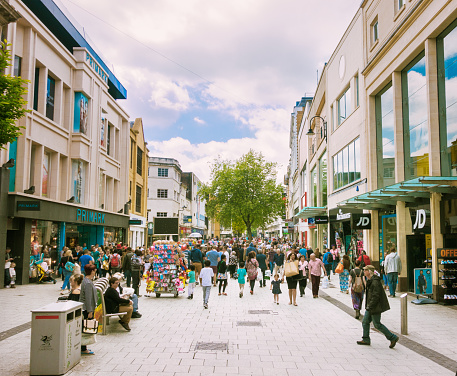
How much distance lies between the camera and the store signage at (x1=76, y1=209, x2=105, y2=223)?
1031 inches

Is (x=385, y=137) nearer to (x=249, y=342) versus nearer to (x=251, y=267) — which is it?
(x=251, y=267)

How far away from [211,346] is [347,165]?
62.3 feet

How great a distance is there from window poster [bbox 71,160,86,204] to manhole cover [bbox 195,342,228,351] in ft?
65.0

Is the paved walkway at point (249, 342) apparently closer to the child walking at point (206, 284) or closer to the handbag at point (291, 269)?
the child walking at point (206, 284)

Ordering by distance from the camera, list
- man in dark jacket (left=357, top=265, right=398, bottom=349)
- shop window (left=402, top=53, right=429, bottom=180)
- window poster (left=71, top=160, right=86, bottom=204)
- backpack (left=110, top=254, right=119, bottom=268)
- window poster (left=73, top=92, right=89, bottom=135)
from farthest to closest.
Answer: window poster (left=73, top=92, right=89, bottom=135) < window poster (left=71, top=160, right=86, bottom=204) < backpack (left=110, top=254, right=119, bottom=268) < shop window (left=402, top=53, right=429, bottom=180) < man in dark jacket (left=357, top=265, right=398, bottom=349)

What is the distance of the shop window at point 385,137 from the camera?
1889 centimetres

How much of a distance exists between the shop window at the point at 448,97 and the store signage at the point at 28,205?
15743 millimetres

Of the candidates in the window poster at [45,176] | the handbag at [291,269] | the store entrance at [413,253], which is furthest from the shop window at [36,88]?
the store entrance at [413,253]

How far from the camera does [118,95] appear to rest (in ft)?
133

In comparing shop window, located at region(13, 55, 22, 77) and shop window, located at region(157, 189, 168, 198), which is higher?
shop window, located at region(13, 55, 22, 77)

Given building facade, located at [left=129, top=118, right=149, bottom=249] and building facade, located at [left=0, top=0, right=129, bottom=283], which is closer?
building facade, located at [left=0, top=0, right=129, bottom=283]

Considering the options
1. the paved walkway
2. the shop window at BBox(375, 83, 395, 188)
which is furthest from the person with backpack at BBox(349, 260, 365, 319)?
the shop window at BBox(375, 83, 395, 188)

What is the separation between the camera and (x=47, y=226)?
22.3 meters

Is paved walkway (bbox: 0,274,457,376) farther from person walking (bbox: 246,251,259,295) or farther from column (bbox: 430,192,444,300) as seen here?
person walking (bbox: 246,251,259,295)
